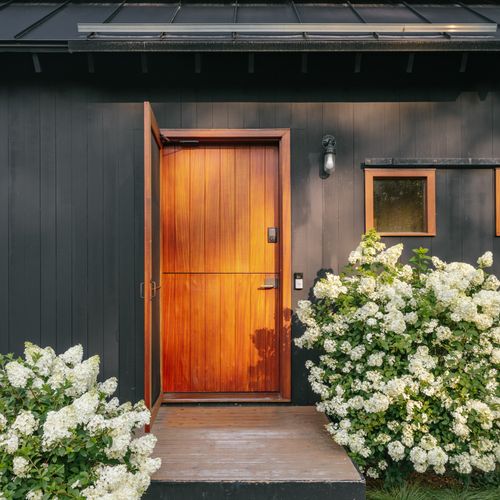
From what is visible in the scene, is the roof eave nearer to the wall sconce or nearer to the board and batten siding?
the board and batten siding

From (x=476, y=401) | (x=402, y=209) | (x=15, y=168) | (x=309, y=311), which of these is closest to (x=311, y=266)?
(x=309, y=311)

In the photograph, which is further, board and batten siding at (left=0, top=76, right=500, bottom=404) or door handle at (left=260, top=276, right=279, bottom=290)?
door handle at (left=260, top=276, right=279, bottom=290)

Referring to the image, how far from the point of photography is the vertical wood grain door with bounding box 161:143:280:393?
331 cm

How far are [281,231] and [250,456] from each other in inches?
66.0

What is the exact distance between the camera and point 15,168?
10.5ft

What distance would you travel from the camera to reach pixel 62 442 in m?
1.60

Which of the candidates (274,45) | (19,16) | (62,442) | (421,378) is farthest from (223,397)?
(19,16)

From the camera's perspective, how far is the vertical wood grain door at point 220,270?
331 centimetres

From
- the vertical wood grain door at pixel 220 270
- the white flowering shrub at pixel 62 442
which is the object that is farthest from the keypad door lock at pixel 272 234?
the white flowering shrub at pixel 62 442

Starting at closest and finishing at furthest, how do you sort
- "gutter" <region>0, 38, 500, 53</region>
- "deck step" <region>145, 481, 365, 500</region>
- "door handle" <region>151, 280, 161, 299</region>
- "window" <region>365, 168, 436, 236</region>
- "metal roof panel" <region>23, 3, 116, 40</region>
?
"deck step" <region>145, 481, 365, 500</region>
"door handle" <region>151, 280, 161, 299</region>
"gutter" <region>0, 38, 500, 53</region>
"metal roof panel" <region>23, 3, 116, 40</region>
"window" <region>365, 168, 436, 236</region>

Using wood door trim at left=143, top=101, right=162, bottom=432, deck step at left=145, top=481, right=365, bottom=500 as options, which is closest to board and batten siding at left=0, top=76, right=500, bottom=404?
wood door trim at left=143, top=101, right=162, bottom=432

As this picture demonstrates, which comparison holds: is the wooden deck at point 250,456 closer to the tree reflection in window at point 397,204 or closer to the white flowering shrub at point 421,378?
the white flowering shrub at point 421,378

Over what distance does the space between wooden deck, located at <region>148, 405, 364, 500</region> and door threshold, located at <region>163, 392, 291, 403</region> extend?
105 mm

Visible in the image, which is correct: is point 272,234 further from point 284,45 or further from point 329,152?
point 284,45
